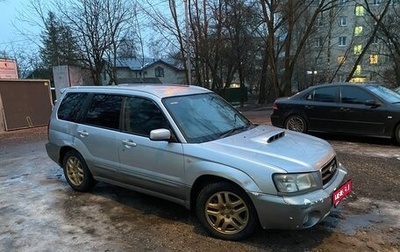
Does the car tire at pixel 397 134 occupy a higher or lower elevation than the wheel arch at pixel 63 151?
lower

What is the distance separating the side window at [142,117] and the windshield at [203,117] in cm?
16

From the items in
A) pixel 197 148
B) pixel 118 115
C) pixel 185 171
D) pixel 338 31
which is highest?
pixel 338 31

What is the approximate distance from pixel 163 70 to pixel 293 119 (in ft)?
199

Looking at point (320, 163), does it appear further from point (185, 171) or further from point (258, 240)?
point (185, 171)

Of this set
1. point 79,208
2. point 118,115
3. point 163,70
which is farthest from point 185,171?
point 163,70

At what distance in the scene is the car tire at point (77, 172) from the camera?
5.29m

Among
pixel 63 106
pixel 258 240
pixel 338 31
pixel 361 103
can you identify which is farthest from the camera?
pixel 338 31

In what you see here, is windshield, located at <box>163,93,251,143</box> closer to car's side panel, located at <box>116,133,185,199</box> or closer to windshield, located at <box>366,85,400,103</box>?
car's side panel, located at <box>116,133,185,199</box>

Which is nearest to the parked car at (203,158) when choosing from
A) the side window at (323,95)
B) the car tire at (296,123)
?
the side window at (323,95)

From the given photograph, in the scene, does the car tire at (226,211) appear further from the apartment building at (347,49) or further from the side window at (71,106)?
the apartment building at (347,49)

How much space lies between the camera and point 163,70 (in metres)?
68.2

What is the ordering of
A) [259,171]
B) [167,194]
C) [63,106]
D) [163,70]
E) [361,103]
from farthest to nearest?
[163,70] < [361,103] < [63,106] < [167,194] < [259,171]

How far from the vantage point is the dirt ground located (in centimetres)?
362

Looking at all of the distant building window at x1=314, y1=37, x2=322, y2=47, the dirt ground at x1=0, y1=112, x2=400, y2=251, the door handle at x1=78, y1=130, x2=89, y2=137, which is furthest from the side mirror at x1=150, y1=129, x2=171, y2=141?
the distant building window at x1=314, y1=37, x2=322, y2=47
